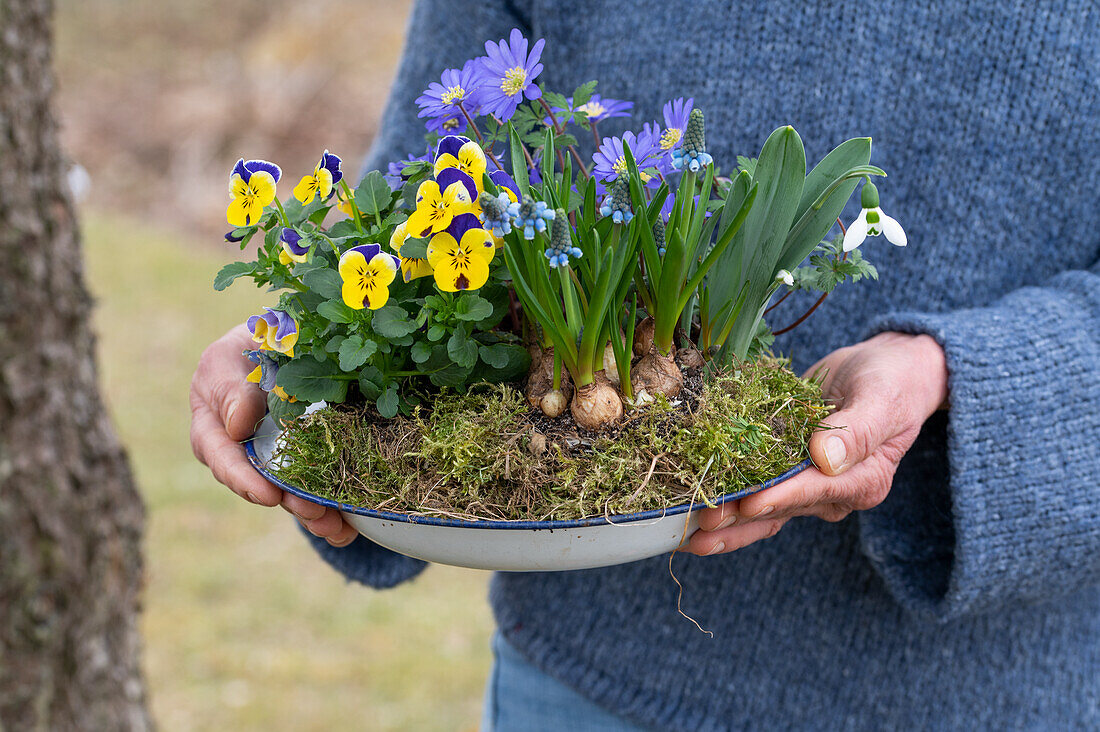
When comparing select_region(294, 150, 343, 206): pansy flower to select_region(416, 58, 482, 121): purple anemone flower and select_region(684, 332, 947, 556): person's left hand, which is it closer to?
select_region(416, 58, 482, 121): purple anemone flower

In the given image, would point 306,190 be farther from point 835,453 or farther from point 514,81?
point 835,453

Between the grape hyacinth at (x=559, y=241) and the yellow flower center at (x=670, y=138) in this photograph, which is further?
the yellow flower center at (x=670, y=138)

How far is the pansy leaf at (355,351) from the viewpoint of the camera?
0.81 m

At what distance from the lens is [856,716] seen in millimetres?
1309

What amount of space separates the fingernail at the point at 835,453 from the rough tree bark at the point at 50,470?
128 cm

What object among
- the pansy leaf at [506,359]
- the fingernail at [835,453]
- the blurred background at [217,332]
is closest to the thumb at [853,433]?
the fingernail at [835,453]

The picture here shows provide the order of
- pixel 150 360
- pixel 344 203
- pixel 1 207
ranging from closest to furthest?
pixel 344 203, pixel 1 207, pixel 150 360

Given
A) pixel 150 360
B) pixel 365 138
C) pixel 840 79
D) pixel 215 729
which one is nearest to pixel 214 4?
pixel 365 138

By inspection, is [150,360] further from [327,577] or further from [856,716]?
[856,716]

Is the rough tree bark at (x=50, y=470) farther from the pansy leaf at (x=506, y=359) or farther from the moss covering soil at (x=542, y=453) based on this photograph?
the pansy leaf at (x=506, y=359)

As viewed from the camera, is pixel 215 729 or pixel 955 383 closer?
pixel 955 383

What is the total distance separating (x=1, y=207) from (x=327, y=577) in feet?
7.19

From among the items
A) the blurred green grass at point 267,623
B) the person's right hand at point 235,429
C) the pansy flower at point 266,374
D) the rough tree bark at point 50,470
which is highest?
the pansy flower at point 266,374

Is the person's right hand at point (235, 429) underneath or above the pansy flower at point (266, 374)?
underneath
